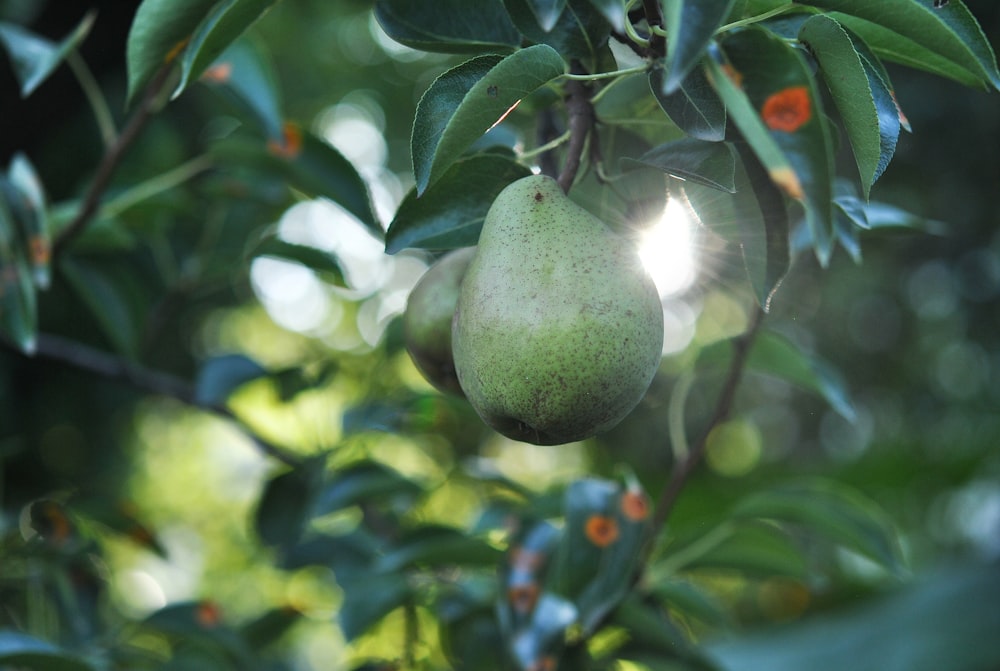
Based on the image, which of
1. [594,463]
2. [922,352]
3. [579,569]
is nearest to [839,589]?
[594,463]

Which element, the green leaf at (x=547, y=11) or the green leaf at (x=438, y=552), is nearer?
the green leaf at (x=547, y=11)

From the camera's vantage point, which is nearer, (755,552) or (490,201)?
(490,201)

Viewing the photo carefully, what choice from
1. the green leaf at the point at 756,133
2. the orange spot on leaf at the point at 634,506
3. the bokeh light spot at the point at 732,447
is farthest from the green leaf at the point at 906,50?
the bokeh light spot at the point at 732,447

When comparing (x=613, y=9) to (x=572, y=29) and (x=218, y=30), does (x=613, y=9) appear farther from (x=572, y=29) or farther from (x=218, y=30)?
(x=218, y=30)

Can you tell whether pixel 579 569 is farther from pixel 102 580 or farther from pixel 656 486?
pixel 656 486

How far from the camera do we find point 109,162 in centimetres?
105

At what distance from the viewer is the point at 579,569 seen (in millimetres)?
991

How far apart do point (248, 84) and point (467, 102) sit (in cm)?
67

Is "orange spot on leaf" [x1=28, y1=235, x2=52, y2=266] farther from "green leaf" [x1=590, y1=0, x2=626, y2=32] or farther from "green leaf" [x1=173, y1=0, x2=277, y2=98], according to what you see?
"green leaf" [x1=590, y1=0, x2=626, y2=32]

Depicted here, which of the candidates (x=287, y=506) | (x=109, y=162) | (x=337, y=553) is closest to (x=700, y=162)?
(x=109, y=162)

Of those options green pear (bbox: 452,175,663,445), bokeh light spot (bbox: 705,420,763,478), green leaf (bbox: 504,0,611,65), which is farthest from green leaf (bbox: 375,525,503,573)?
bokeh light spot (bbox: 705,420,763,478)

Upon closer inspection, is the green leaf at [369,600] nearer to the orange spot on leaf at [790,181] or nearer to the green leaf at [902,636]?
the orange spot on leaf at [790,181]

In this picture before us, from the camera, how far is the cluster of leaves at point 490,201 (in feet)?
1.77

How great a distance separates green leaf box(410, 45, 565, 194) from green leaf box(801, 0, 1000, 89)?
0.62 feet
